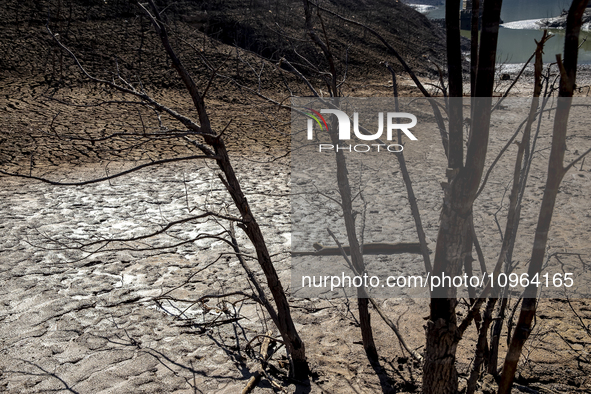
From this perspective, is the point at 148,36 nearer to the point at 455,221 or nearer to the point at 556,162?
the point at 455,221

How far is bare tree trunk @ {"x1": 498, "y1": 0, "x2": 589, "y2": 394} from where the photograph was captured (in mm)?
1841

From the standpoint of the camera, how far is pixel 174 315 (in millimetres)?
4914

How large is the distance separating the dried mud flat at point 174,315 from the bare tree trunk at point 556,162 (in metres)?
1.39

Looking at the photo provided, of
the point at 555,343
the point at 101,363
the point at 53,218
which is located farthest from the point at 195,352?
the point at 53,218

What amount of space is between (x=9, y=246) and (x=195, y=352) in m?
3.45

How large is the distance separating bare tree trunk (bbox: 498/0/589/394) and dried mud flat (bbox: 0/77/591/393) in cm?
139

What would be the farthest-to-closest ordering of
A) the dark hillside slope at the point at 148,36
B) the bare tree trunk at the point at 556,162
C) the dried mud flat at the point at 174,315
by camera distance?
the dark hillside slope at the point at 148,36 → the dried mud flat at the point at 174,315 → the bare tree trunk at the point at 556,162

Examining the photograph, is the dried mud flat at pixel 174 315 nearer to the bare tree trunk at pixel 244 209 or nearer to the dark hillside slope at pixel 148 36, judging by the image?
the bare tree trunk at pixel 244 209

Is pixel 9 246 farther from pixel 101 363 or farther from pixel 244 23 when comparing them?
pixel 244 23

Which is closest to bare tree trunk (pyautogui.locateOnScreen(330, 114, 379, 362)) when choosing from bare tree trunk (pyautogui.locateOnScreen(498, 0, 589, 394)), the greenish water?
bare tree trunk (pyautogui.locateOnScreen(498, 0, 589, 394))

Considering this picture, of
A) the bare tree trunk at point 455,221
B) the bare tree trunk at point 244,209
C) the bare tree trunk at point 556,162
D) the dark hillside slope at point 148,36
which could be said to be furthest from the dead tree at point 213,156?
the dark hillside slope at point 148,36

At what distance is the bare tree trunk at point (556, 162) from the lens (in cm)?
184

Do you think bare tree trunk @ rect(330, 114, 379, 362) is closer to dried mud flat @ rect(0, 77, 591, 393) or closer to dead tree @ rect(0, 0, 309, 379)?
dried mud flat @ rect(0, 77, 591, 393)

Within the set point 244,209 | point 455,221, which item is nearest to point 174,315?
point 244,209
